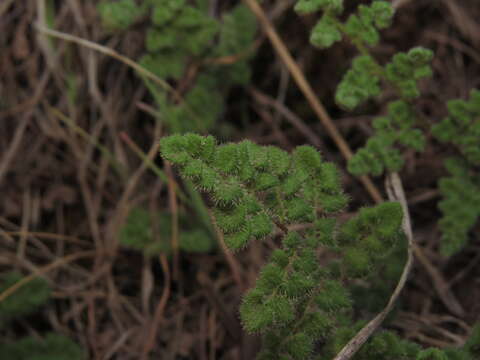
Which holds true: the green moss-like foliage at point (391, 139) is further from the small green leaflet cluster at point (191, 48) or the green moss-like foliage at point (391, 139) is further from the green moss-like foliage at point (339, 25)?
the small green leaflet cluster at point (191, 48)

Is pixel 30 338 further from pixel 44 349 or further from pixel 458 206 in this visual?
pixel 458 206

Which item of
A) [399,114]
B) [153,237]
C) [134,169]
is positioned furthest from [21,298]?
[399,114]

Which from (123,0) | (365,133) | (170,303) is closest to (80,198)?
(170,303)

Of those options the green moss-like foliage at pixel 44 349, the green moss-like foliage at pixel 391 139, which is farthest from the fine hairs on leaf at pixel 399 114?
the green moss-like foliage at pixel 44 349

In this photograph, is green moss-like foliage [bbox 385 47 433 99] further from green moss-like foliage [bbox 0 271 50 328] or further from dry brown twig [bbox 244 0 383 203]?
green moss-like foliage [bbox 0 271 50 328]

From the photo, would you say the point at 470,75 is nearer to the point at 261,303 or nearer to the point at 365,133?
the point at 365,133

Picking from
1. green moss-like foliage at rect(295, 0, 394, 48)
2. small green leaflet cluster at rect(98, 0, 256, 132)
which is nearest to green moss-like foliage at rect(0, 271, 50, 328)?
small green leaflet cluster at rect(98, 0, 256, 132)
